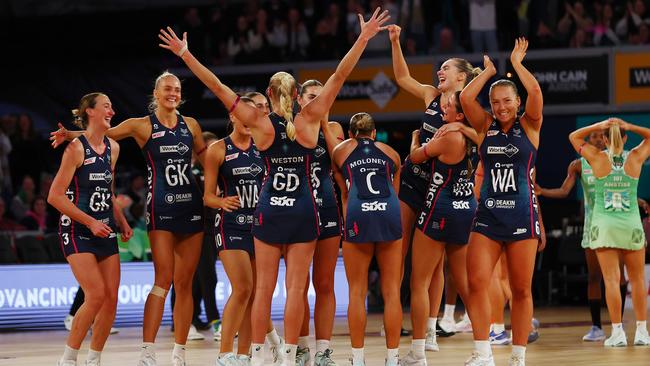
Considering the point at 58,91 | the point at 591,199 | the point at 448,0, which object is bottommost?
the point at 591,199

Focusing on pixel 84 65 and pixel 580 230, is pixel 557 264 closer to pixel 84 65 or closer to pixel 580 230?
pixel 580 230

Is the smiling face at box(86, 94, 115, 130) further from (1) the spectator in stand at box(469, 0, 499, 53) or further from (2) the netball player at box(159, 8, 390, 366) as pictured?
(1) the spectator in stand at box(469, 0, 499, 53)

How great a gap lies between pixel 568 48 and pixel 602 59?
54 cm

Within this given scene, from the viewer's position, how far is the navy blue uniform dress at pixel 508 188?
7664 mm

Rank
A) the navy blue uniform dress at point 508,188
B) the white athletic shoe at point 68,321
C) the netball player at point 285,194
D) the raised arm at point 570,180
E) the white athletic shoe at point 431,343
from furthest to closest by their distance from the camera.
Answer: the white athletic shoe at point 68,321
the raised arm at point 570,180
the white athletic shoe at point 431,343
the navy blue uniform dress at point 508,188
the netball player at point 285,194

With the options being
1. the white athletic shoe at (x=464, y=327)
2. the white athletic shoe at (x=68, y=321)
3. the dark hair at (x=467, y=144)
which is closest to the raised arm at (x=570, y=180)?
the white athletic shoe at (x=464, y=327)

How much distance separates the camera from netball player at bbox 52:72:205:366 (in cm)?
817

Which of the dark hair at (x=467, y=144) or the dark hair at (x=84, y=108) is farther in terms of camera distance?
the dark hair at (x=467, y=144)

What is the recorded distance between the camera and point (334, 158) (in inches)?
317

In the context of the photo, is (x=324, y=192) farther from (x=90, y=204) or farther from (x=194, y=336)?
(x=194, y=336)

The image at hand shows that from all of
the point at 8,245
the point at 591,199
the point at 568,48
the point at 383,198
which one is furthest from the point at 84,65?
the point at 383,198

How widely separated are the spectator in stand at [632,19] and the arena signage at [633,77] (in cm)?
86

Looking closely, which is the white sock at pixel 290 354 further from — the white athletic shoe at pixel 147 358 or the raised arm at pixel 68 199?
the raised arm at pixel 68 199

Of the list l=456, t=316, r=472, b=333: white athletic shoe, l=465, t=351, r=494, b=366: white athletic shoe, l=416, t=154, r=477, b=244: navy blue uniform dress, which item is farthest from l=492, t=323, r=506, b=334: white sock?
l=465, t=351, r=494, b=366: white athletic shoe
